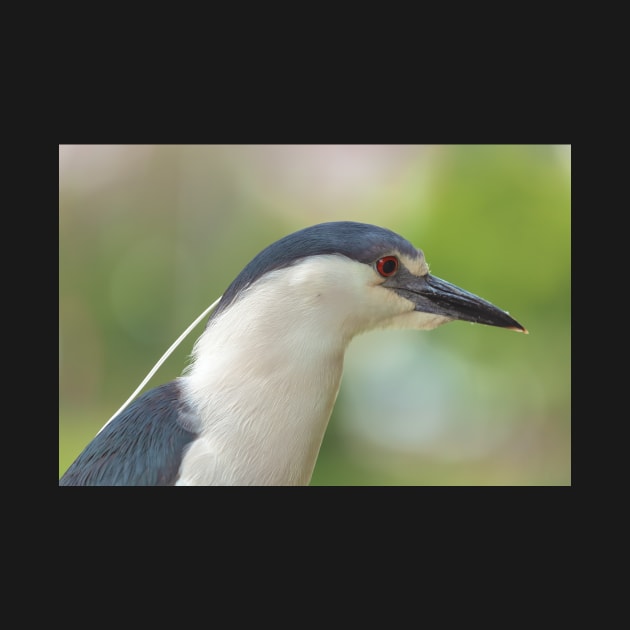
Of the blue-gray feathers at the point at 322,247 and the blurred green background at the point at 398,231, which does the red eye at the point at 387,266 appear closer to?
the blue-gray feathers at the point at 322,247

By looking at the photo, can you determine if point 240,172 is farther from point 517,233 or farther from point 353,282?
point 353,282

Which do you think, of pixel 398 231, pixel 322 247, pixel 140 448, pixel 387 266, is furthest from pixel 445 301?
pixel 398 231

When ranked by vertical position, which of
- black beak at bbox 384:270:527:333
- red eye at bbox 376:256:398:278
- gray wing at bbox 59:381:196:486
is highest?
red eye at bbox 376:256:398:278

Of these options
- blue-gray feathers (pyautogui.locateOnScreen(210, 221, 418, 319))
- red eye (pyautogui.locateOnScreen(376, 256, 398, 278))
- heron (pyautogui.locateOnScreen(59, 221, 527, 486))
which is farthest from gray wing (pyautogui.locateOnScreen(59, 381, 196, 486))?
red eye (pyautogui.locateOnScreen(376, 256, 398, 278))

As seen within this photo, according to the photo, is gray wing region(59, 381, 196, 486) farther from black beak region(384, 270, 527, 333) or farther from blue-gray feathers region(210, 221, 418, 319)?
black beak region(384, 270, 527, 333)

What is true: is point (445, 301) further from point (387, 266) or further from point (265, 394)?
point (265, 394)

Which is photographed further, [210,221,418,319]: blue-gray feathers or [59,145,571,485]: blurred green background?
[59,145,571,485]: blurred green background

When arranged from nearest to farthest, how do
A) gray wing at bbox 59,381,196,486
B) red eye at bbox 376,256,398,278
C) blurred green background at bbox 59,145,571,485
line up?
gray wing at bbox 59,381,196,486 < red eye at bbox 376,256,398,278 < blurred green background at bbox 59,145,571,485

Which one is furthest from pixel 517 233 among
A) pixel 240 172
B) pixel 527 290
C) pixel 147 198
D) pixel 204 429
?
pixel 204 429
